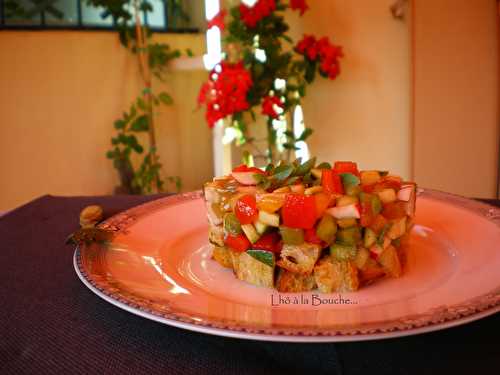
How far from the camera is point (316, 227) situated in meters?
0.70

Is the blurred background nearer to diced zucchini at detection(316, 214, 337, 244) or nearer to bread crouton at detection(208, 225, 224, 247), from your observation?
bread crouton at detection(208, 225, 224, 247)

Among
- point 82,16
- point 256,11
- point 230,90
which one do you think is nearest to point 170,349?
point 230,90

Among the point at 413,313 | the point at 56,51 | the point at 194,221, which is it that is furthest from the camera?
the point at 56,51

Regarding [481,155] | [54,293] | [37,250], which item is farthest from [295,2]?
[54,293]

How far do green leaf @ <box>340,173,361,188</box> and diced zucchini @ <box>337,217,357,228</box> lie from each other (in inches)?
2.2

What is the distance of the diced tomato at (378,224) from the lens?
0.73 meters

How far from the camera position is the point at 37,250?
90 centimetres

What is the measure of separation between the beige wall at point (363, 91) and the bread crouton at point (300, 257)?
1917 mm

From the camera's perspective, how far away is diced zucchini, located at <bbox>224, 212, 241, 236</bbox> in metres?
0.74

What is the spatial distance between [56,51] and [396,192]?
2461 millimetres

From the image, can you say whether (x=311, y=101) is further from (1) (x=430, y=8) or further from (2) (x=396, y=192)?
(2) (x=396, y=192)

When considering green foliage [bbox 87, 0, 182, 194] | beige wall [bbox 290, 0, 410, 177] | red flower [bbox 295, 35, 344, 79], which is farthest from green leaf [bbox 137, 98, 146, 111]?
red flower [bbox 295, 35, 344, 79]

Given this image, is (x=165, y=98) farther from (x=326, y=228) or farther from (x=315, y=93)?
(x=326, y=228)

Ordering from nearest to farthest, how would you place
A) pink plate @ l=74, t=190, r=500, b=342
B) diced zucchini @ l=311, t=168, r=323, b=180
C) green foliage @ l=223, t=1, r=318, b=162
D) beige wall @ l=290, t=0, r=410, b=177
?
pink plate @ l=74, t=190, r=500, b=342, diced zucchini @ l=311, t=168, r=323, b=180, green foliage @ l=223, t=1, r=318, b=162, beige wall @ l=290, t=0, r=410, b=177
